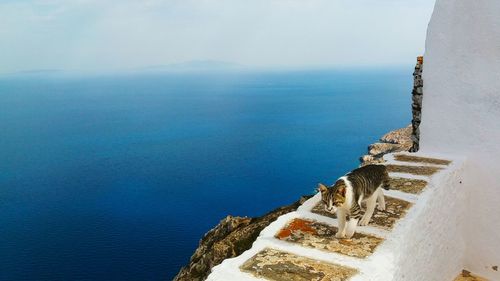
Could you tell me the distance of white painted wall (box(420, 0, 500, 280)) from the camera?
9.52 metres

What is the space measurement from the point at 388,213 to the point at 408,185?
1.50 m

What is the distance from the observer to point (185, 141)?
109 m

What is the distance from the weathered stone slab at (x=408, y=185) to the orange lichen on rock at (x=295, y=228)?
246 cm

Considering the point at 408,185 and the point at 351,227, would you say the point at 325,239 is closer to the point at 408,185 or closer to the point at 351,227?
the point at 351,227

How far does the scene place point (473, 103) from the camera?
980cm

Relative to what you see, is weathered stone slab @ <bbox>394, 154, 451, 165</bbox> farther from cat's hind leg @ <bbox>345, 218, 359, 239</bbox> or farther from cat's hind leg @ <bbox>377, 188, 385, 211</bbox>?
cat's hind leg @ <bbox>345, 218, 359, 239</bbox>

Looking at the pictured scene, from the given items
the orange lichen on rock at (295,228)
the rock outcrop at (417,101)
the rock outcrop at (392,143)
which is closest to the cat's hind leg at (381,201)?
the orange lichen on rock at (295,228)

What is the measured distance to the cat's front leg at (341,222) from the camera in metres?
6.30

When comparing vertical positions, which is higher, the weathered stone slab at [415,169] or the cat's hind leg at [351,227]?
the weathered stone slab at [415,169]

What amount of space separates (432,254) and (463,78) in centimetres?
444

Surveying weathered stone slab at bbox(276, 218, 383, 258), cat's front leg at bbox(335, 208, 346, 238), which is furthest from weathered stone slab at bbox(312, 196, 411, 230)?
cat's front leg at bbox(335, 208, 346, 238)

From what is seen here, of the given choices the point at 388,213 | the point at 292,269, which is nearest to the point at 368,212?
the point at 388,213

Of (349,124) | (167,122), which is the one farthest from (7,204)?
(349,124)

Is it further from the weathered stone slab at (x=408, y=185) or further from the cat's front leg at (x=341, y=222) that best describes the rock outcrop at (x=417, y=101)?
the cat's front leg at (x=341, y=222)
